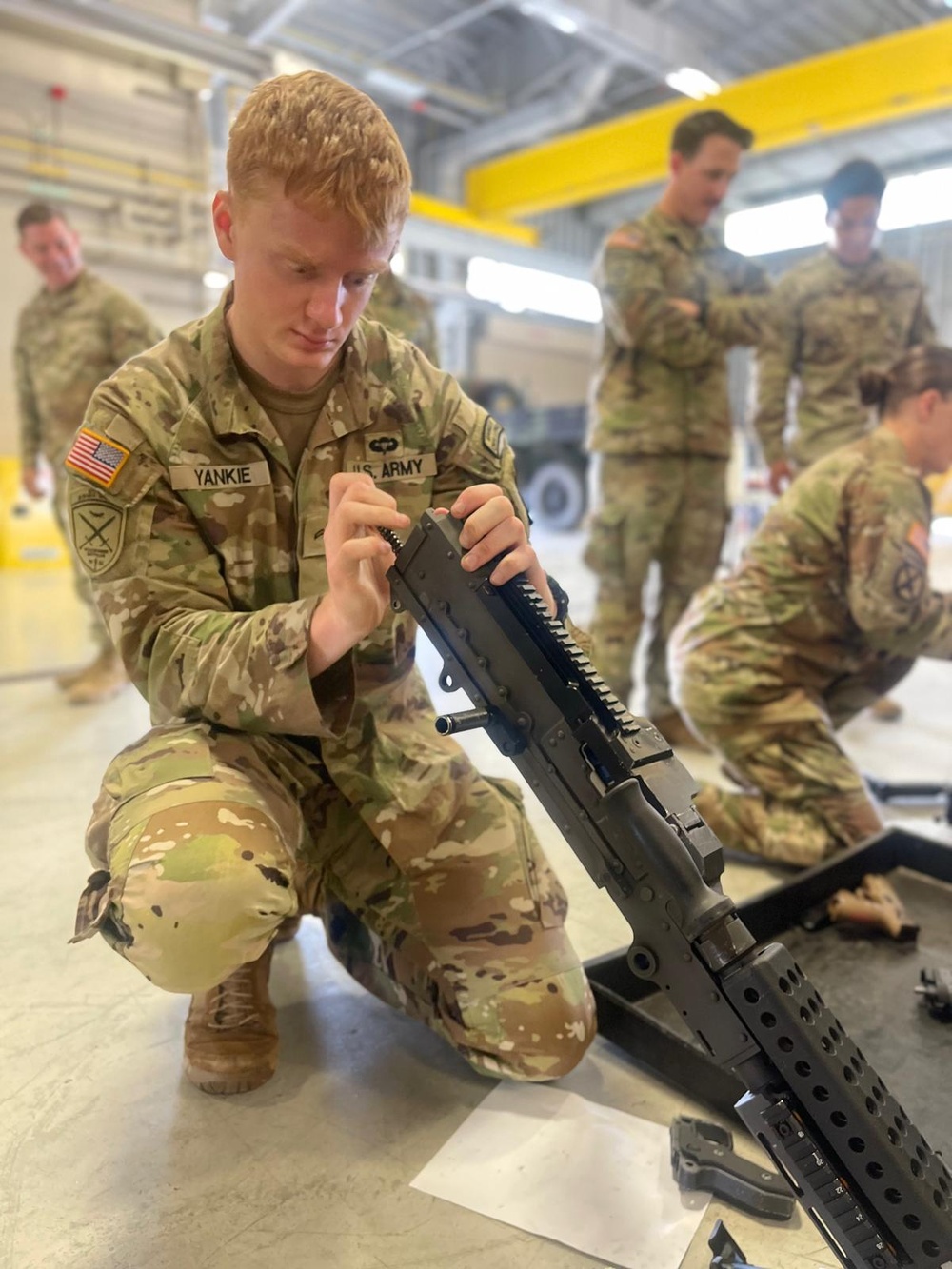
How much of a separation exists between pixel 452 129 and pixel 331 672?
9572 mm

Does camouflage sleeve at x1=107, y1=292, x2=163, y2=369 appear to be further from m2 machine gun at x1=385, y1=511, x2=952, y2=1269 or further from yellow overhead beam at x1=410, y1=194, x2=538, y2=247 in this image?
yellow overhead beam at x1=410, y1=194, x2=538, y2=247

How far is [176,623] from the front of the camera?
46.0 inches

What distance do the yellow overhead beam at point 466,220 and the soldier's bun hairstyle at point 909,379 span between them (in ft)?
22.4

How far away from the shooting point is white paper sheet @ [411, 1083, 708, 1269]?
3.28ft

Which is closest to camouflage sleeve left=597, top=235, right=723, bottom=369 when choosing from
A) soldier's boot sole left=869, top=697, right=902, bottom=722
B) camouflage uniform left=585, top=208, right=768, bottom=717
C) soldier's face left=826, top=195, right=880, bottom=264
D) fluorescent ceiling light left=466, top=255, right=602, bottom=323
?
camouflage uniform left=585, top=208, right=768, bottom=717

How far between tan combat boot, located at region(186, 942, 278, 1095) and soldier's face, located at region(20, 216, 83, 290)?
9.60 ft

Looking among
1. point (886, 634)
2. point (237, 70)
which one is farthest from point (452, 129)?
point (886, 634)

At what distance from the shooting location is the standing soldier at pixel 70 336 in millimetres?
3293

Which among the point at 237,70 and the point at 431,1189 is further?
the point at 237,70

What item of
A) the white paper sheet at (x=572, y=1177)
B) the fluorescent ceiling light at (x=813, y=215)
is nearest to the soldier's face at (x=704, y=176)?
the white paper sheet at (x=572, y=1177)

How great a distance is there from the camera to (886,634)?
193cm

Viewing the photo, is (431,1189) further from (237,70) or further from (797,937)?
(237,70)

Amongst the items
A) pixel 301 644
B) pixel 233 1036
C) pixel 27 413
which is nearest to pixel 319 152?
pixel 301 644

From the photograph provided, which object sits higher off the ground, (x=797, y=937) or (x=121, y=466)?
(x=121, y=466)
